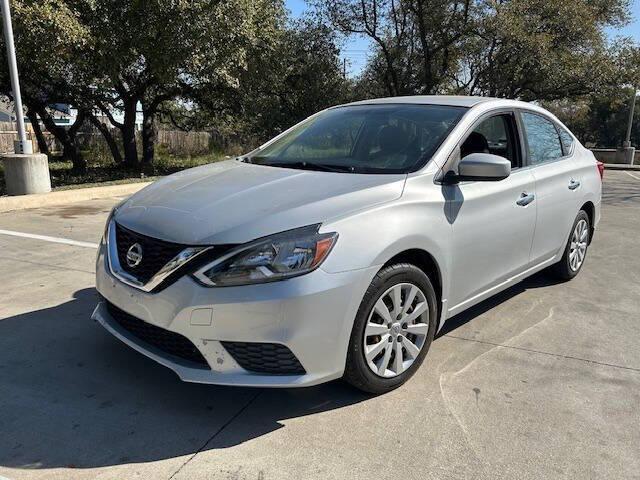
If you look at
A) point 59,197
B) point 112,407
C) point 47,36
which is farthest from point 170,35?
point 112,407

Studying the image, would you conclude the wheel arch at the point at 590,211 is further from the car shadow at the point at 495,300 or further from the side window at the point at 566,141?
the car shadow at the point at 495,300

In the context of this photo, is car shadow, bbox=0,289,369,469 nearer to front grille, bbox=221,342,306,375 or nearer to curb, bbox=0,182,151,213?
front grille, bbox=221,342,306,375

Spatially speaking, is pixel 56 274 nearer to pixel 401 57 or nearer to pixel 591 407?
pixel 591 407

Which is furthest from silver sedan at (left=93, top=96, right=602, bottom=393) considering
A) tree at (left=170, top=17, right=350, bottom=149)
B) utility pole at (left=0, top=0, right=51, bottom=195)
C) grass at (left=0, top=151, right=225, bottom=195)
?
tree at (left=170, top=17, right=350, bottom=149)

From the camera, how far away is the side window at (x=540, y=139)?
14.8 ft

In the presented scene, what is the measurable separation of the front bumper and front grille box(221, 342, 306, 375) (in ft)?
0.08

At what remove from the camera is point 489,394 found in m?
3.25

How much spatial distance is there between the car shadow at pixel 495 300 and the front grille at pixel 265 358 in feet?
5.44

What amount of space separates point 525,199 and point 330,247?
2088 mm

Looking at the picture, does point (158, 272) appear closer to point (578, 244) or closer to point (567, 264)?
point (567, 264)

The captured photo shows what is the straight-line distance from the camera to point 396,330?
3.17 meters

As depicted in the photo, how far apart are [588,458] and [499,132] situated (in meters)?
2.48

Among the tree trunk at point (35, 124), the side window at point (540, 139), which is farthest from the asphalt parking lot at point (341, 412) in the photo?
the tree trunk at point (35, 124)

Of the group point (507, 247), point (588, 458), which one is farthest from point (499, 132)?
point (588, 458)
